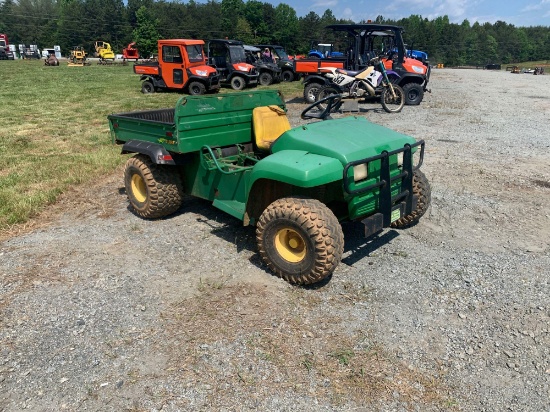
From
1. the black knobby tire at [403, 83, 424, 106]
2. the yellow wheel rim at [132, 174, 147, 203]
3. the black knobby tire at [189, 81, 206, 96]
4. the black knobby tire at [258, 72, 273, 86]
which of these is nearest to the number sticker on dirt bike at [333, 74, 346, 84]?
the black knobby tire at [403, 83, 424, 106]

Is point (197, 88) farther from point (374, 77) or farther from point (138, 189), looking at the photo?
point (138, 189)

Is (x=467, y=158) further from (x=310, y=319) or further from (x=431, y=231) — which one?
(x=310, y=319)

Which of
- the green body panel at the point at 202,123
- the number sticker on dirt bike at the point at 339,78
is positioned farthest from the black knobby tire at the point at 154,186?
the number sticker on dirt bike at the point at 339,78

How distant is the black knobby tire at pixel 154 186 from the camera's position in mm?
4738

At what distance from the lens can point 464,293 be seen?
3520 mm

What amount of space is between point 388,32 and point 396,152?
38.9 ft

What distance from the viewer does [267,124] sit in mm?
4699

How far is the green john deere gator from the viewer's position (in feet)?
11.1

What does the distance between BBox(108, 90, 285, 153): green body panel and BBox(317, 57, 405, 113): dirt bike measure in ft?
25.8

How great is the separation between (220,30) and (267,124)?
237 ft

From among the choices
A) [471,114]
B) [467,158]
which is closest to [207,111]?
[467,158]

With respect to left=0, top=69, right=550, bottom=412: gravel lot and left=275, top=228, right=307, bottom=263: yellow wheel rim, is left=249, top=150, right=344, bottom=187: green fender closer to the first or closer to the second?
left=275, top=228, right=307, bottom=263: yellow wheel rim

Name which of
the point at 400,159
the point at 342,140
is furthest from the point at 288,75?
the point at 342,140

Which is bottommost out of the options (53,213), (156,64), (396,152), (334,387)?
(334,387)
